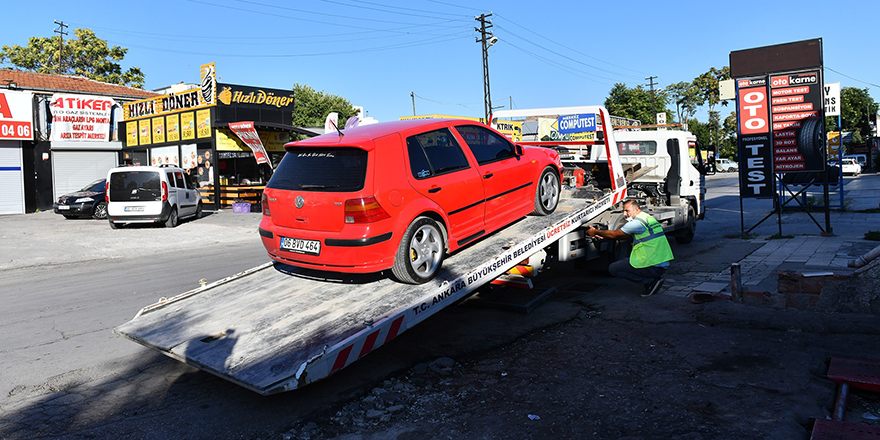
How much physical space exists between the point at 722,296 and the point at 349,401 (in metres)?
4.79

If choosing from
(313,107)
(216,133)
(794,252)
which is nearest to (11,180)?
(216,133)

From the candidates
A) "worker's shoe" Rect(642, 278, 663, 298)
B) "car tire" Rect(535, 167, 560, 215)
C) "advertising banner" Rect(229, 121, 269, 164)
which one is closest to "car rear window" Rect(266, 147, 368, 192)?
"car tire" Rect(535, 167, 560, 215)

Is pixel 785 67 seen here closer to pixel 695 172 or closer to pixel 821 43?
pixel 821 43

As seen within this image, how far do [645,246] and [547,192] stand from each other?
1.43 m

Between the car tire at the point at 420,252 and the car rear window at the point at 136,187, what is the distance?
13.2 metres

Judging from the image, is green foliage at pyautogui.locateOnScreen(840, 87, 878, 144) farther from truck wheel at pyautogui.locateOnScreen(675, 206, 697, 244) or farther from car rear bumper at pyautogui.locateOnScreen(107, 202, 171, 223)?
car rear bumper at pyautogui.locateOnScreen(107, 202, 171, 223)

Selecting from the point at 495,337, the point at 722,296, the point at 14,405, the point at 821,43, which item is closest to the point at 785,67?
the point at 821,43

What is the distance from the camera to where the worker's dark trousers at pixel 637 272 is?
739 centimetres

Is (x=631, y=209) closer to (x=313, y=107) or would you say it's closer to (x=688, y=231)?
(x=688, y=231)

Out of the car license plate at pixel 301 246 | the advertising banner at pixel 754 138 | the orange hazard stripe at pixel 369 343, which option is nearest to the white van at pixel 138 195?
the car license plate at pixel 301 246

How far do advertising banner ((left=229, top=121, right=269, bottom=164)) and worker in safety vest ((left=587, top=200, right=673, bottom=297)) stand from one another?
17.4m

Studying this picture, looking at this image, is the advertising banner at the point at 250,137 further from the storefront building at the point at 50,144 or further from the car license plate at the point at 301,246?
the car license plate at the point at 301,246

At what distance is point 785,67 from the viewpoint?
1238 cm

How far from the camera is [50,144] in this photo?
80.2 ft
